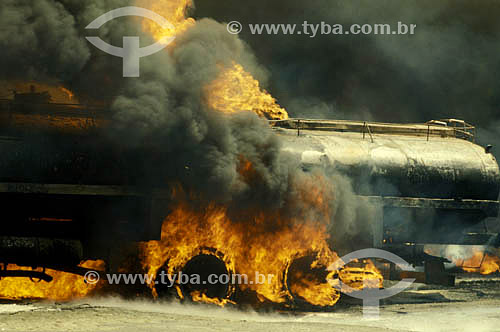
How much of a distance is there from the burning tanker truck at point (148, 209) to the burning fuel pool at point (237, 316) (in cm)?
50

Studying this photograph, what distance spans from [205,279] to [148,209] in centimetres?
171

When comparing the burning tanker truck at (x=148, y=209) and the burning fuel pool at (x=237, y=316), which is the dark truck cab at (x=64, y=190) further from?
the burning fuel pool at (x=237, y=316)

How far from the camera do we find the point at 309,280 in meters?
11.8

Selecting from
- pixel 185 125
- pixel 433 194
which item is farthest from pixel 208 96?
pixel 433 194

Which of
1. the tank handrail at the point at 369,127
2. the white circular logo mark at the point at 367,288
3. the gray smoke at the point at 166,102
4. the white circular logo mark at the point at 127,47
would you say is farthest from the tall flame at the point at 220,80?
the white circular logo mark at the point at 367,288

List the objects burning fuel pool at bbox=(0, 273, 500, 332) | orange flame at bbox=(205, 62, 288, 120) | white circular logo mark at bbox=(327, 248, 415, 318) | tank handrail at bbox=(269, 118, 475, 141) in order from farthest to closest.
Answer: tank handrail at bbox=(269, 118, 475, 141) → white circular logo mark at bbox=(327, 248, 415, 318) → orange flame at bbox=(205, 62, 288, 120) → burning fuel pool at bbox=(0, 273, 500, 332)

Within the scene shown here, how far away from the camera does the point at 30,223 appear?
10.2 metres

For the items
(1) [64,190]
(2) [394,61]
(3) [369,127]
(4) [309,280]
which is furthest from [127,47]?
(2) [394,61]

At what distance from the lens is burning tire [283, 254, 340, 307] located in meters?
11.7

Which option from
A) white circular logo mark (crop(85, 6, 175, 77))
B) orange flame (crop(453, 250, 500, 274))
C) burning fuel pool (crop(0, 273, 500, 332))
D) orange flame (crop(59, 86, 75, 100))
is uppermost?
white circular logo mark (crop(85, 6, 175, 77))

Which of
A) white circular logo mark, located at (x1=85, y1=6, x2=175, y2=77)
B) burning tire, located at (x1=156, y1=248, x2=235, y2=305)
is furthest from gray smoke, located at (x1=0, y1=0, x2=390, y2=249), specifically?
burning tire, located at (x1=156, y1=248, x2=235, y2=305)

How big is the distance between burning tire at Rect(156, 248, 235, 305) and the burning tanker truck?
19 mm

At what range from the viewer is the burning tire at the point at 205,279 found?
10750 millimetres

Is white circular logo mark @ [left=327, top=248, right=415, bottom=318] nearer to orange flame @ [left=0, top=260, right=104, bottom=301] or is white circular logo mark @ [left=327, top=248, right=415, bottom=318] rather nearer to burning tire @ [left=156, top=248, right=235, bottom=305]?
burning tire @ [left=156, top=248, right=235, bottom=305]
